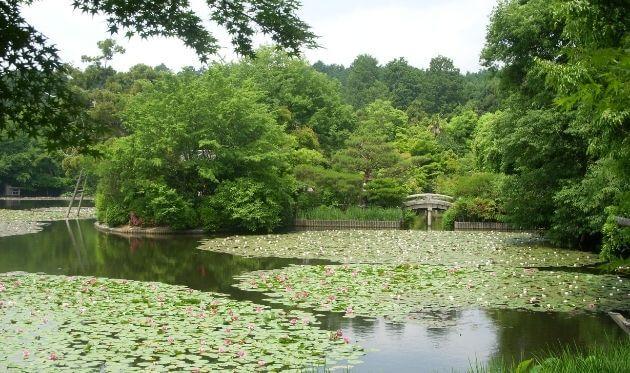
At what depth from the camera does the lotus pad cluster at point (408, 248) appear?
15.1 meters

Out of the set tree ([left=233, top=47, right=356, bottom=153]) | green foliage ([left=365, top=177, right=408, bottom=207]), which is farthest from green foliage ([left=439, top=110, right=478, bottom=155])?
green foliage ([left=365, top=177, right=408, bottom=207])

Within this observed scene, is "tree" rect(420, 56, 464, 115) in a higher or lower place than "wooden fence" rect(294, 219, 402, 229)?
higher

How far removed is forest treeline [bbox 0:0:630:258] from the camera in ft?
29.4

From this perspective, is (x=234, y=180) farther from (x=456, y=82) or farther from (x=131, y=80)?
(x=456, y=82)

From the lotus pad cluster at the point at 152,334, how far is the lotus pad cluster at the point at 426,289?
1228mm

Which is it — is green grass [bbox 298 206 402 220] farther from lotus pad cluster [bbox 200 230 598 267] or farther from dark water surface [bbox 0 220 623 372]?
dark water surface [bbox 0 220 623 372]

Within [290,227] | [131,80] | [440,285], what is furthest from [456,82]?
[440,285]

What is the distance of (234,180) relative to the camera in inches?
979

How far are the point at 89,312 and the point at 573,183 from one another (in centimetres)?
1206

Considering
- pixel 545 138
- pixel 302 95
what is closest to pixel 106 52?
pixel 302 95

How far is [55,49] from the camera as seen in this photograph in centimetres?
458

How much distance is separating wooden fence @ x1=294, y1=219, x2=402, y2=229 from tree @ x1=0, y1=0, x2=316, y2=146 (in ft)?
66.7

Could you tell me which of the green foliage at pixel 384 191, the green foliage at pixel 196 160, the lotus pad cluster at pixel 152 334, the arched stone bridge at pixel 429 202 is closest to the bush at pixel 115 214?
the green foliage at pixel 196 160

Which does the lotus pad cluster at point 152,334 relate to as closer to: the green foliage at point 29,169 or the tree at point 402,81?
the green foliage at point 29,169
